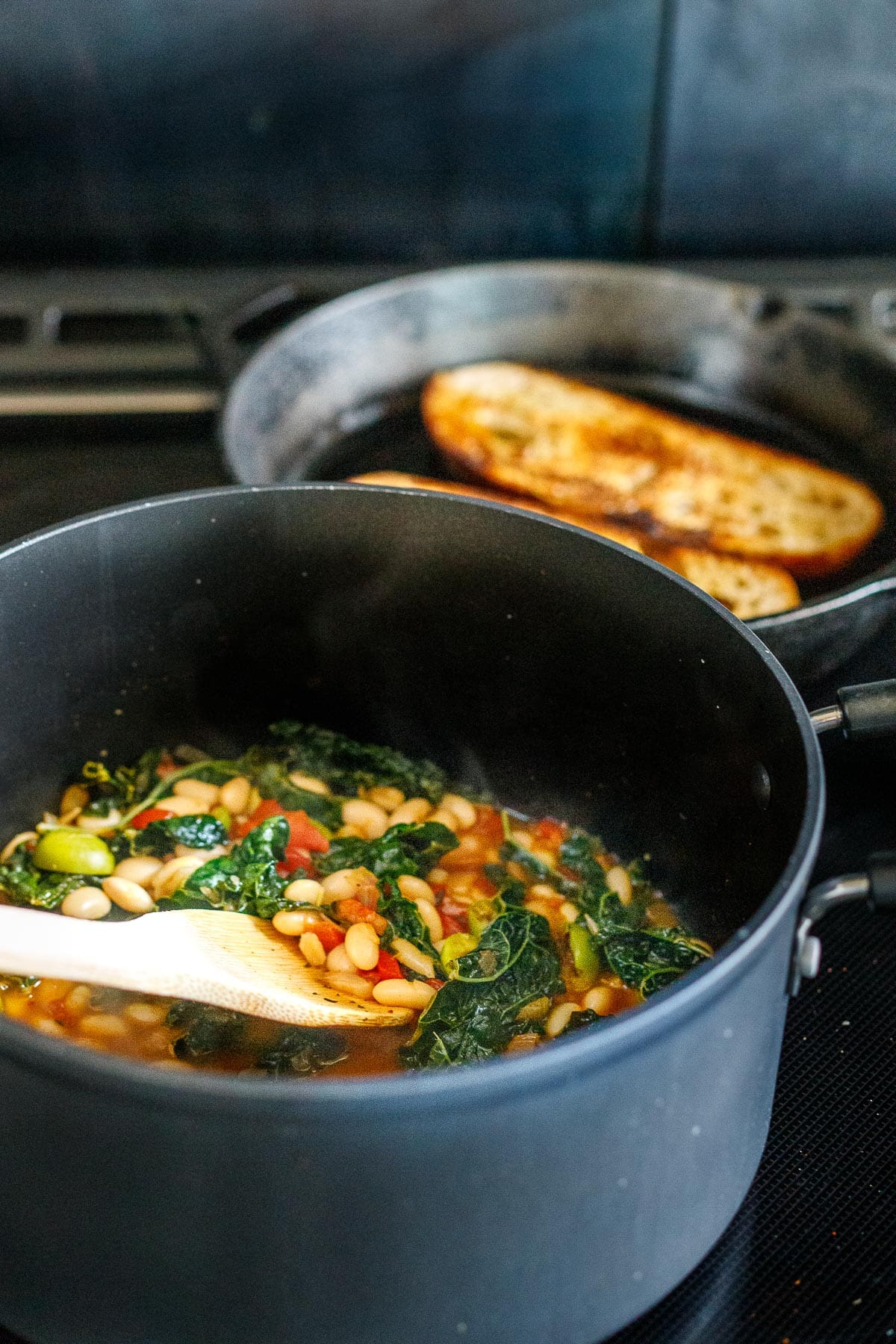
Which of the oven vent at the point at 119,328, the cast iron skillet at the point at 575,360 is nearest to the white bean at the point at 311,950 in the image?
the cast iron skillet at the point at 575,360

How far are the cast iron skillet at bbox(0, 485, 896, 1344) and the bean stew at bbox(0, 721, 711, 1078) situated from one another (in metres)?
0.04

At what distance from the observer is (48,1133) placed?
0.73 meters

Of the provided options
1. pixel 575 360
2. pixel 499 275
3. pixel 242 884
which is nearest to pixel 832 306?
pixel 575 360

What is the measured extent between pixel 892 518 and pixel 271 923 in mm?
1122

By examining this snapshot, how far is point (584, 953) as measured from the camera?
48.6 inches

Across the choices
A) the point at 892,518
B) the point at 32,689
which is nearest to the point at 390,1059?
the point at 32,689

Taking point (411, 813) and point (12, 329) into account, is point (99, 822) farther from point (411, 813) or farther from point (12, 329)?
point (12, 329)

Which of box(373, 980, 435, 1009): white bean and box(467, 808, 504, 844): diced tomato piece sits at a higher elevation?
box(373, 980, 435, 1009): white bean

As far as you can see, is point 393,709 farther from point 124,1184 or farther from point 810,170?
point 810,170

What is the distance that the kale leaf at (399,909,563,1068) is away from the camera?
110cm

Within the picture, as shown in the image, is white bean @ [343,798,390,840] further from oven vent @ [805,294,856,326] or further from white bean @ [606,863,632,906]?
oven vent @ [805,294,856,326]

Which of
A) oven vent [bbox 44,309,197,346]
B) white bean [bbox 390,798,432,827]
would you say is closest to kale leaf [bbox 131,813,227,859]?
white bean [bbox 390,798,432,827]

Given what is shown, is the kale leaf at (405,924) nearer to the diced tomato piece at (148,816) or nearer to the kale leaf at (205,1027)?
the kale leaf at (205,1027)

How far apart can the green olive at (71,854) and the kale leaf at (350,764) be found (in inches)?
10.8
